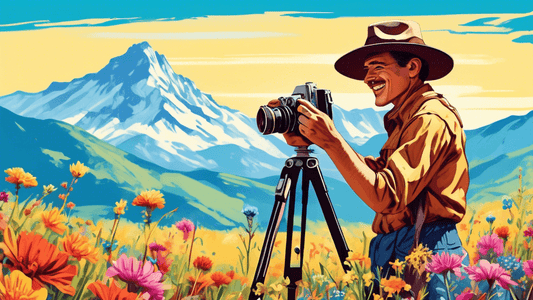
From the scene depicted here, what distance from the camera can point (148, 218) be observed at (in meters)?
2.42

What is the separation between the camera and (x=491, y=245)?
2.99 metres

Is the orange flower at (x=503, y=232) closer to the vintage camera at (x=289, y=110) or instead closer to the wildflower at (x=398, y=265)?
the wildflower at (x=398, y=265)

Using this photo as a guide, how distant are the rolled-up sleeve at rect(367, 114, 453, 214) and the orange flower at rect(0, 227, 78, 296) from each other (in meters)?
1.27

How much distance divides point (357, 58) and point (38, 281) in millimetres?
2028

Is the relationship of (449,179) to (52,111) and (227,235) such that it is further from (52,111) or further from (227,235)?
(52,111)

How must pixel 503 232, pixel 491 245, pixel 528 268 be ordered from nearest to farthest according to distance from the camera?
pixel 528 268
pixel 491 245
pixel 503 232

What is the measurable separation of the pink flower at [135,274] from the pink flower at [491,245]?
2.26m

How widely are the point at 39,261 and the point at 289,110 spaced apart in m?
1.47

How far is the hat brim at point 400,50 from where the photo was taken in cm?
240

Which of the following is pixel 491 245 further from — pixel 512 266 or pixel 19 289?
pixel 19 289

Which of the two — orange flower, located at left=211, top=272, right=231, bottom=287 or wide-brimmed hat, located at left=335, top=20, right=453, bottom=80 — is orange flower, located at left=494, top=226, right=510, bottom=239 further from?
orange flower, located at left=211, top=272, right=231, bottom=287

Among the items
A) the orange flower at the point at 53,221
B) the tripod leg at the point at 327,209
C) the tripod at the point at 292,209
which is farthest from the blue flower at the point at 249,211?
the orange flower at the point at 53,221

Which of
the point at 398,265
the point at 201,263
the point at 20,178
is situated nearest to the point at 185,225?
the point at 201,263

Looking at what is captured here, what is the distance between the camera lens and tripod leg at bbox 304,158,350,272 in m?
2.54
